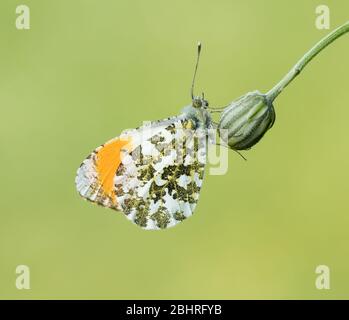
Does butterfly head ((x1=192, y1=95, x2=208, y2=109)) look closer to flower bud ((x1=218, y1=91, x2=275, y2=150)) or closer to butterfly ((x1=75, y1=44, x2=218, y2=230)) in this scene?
butterfly ((x1=75, y1=44, x2=218, y2=230))

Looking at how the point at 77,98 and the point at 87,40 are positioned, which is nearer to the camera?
the point at 77,98

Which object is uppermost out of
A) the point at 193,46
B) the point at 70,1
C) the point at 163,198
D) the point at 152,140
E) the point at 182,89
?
the point at 70,1

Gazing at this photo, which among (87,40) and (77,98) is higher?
(87,40)

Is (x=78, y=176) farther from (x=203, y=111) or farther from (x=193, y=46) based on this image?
(x=193, y=46)

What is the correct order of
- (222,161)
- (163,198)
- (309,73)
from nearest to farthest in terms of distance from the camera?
(222,161) → (163,198) → (309,73)

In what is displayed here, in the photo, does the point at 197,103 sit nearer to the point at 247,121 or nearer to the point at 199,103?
the point at 199,103

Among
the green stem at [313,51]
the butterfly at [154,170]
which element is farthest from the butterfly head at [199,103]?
the green stem at [313,51]

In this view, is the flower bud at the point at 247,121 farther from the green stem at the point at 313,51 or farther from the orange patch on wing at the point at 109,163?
the orange patch on wing at the point at 109,163

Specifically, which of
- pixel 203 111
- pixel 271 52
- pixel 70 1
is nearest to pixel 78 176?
pixel 203 111
